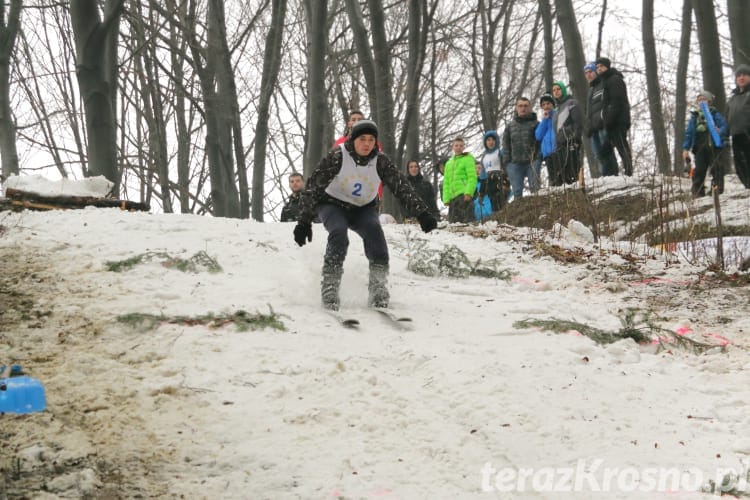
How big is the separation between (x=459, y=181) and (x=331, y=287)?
5.49 meters

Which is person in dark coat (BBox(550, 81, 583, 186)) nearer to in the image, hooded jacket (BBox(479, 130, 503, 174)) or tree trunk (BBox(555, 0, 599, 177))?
hooded jacket (BBox(479, 130, 503, 174))

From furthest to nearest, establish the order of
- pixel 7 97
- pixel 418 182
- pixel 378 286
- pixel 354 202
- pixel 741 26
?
pixel 7 97 < pixel 418 182 < pixel 741 26 < pixel 354 202 < pixel 378 286

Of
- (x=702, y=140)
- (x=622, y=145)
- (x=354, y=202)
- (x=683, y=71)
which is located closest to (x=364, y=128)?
(x=354, y=202)

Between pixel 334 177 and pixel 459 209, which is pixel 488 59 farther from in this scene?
pixel 334 177

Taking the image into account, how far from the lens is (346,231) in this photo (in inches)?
200

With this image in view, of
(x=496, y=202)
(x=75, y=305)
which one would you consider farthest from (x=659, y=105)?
(x=75, y=305)

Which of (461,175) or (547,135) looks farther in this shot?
(461,175)

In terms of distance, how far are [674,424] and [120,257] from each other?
4220 millimetres

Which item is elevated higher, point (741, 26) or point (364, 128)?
point (741, 26)

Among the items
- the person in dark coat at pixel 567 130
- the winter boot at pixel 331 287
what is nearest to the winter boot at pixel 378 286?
the winter boot at pixel 331 287

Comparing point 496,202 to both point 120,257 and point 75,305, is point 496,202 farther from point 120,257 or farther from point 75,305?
point 75,305

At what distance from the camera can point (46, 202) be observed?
22.6 ft

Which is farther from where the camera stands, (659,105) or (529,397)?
(659,105)

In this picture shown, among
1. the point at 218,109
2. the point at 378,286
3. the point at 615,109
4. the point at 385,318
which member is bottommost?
the point at 385,318
